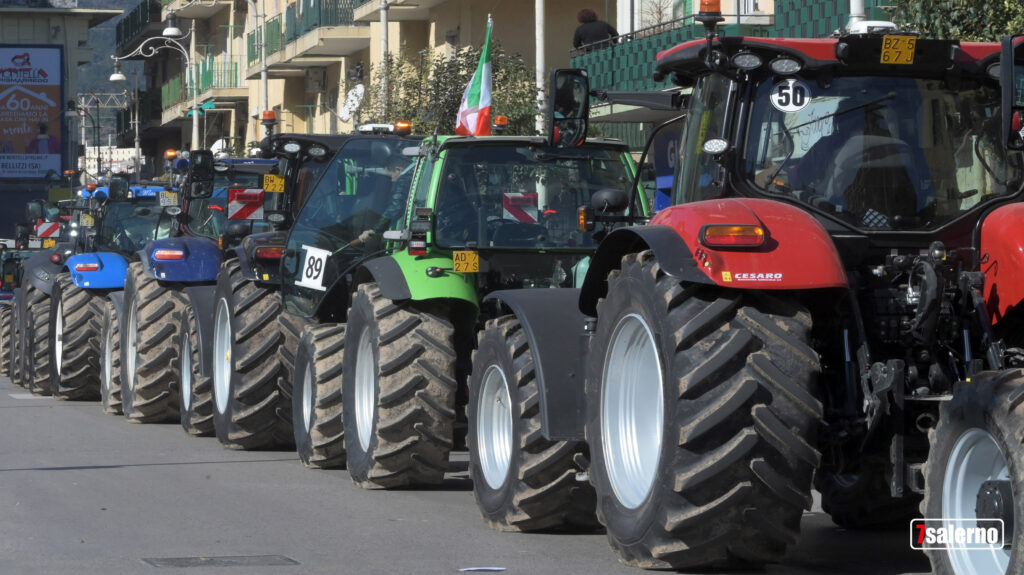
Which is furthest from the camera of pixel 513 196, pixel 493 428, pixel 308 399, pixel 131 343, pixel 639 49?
pixel 639 49

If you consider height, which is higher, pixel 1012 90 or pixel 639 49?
pixel 639 49

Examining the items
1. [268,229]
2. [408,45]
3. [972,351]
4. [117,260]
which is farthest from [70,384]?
[408,45]

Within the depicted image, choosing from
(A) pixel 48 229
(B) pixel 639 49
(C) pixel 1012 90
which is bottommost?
(A) pixel 48 229

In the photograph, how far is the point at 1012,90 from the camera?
688 centimetres

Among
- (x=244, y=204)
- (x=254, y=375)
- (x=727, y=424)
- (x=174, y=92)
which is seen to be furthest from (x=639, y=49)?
(x=174, y=92)

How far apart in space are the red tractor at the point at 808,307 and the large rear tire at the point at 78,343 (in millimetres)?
11597

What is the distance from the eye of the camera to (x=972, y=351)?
6.98m

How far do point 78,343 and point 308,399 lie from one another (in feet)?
25.7

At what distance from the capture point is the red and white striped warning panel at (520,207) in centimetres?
1095

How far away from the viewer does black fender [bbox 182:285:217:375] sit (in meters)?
14.6

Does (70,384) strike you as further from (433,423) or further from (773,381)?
(773,381)

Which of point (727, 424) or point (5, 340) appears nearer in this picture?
point (727, 424)

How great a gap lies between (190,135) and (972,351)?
5784cm

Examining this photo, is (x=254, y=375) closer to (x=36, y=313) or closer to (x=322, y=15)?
(x=36, y=313)
